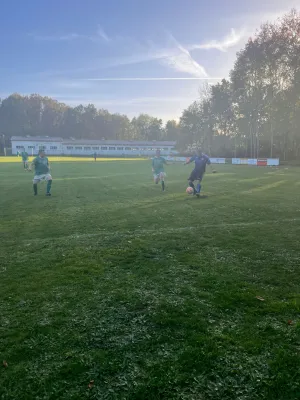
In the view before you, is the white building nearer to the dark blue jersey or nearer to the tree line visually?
the tree line

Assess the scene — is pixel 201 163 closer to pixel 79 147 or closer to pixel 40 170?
pixel 40 170

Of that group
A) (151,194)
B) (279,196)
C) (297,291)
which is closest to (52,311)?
(297,291)

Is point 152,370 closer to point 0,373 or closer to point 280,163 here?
point 0,373

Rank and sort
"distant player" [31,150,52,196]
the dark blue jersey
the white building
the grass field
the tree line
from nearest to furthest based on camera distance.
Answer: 1. the grass field
2. the dark blue jersey
3. "distant player" [31,150,52,196]
4. the tree line
5. the white building

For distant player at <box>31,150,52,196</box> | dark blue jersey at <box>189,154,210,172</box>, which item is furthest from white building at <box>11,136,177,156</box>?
dark blue jersey at <box>189,154,210,172</box>

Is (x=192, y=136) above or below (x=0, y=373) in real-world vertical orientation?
above

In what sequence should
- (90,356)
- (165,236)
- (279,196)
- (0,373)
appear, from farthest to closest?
(279,196) < (165,236) < (90,356) < (0,373)

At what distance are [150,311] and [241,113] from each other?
2463 inches

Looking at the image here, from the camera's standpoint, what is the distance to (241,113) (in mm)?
61906

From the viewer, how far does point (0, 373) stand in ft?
10.6

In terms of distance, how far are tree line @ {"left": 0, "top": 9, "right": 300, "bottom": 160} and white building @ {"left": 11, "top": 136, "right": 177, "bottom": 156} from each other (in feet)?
49.6

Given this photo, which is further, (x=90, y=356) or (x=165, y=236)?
(x=165, y=236)

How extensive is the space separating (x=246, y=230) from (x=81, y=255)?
4.47 metres

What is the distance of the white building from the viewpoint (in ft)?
336
